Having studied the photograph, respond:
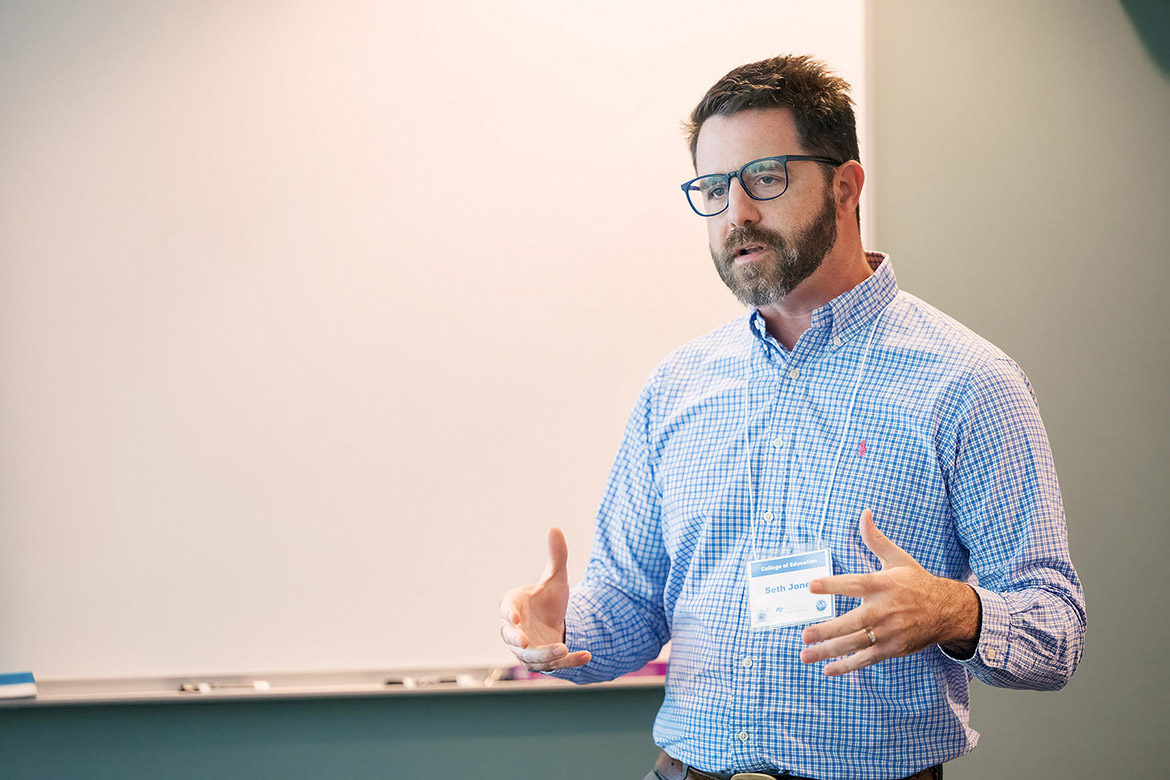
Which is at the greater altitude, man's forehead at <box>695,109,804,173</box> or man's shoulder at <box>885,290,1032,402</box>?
man's forehead at <box>695,109,804,173</box>

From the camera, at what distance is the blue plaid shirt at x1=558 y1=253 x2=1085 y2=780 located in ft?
4.54

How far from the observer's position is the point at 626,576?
1.76 m

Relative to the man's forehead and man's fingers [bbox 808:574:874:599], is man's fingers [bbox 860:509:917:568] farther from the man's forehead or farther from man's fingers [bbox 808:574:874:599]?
the man's forehead

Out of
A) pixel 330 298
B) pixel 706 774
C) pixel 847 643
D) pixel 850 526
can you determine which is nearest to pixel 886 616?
pixel 847 643

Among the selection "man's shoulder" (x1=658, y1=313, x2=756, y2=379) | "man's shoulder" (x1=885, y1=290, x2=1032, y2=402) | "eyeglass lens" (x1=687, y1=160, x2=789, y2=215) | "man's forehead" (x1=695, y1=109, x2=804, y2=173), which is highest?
"man's forehead" (x1=695, y1=109, x2=804, y2=173)

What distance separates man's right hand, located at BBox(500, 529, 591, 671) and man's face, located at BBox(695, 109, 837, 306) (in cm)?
53

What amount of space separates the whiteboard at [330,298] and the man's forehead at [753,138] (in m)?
0.69

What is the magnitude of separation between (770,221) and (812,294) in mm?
144

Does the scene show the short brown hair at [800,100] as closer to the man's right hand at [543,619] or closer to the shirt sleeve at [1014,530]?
the shirt sleeve at [1014,530]

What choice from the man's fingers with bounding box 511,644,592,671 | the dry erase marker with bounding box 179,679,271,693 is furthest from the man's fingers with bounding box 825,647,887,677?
the dry erase marker with bounding box 179,679,271,693

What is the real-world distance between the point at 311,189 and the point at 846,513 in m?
1.50

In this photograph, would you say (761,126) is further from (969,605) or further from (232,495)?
(232,495)

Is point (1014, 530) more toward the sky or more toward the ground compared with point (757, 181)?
more toward the ground

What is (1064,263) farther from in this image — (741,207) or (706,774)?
(706,774)
